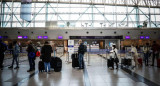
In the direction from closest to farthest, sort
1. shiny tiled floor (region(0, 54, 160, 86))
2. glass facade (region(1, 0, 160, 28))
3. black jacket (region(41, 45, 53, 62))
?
shiny tiled floor (region(0, 54, 160, 86))
black jacket (region(41, 45, 53, 62))
glass facade (region(1, 0, 160, 28))

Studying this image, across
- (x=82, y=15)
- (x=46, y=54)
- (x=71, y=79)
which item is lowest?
(x=71, y=79)

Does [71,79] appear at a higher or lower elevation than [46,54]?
lower

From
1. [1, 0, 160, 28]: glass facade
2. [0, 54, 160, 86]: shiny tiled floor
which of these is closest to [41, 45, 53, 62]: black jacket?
[0, 54, 160, 86]: shiny tiled floor

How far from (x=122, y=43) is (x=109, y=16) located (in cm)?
547

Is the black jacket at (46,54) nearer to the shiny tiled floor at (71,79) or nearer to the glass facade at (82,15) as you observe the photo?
the shiny tiled floor at (71,79)

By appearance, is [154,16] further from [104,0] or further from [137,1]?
[104,0]

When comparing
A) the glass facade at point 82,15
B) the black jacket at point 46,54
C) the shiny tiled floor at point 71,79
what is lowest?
the shiny tiled floor at point 71,79

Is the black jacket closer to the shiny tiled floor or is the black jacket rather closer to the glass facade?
the shiny tiled floor

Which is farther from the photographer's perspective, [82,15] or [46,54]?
[82,15]

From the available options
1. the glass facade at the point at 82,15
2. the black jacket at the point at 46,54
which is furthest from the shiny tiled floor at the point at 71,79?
the glass facade at the point at 82,15

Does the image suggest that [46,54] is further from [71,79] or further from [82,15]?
[82,15]

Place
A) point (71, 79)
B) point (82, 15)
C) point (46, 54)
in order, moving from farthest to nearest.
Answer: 1. point (82, 15)
2. point (46, 54)
3. point (71, 79)

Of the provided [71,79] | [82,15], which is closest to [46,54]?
[71,79]

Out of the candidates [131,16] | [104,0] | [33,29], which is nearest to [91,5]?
[104,0]
